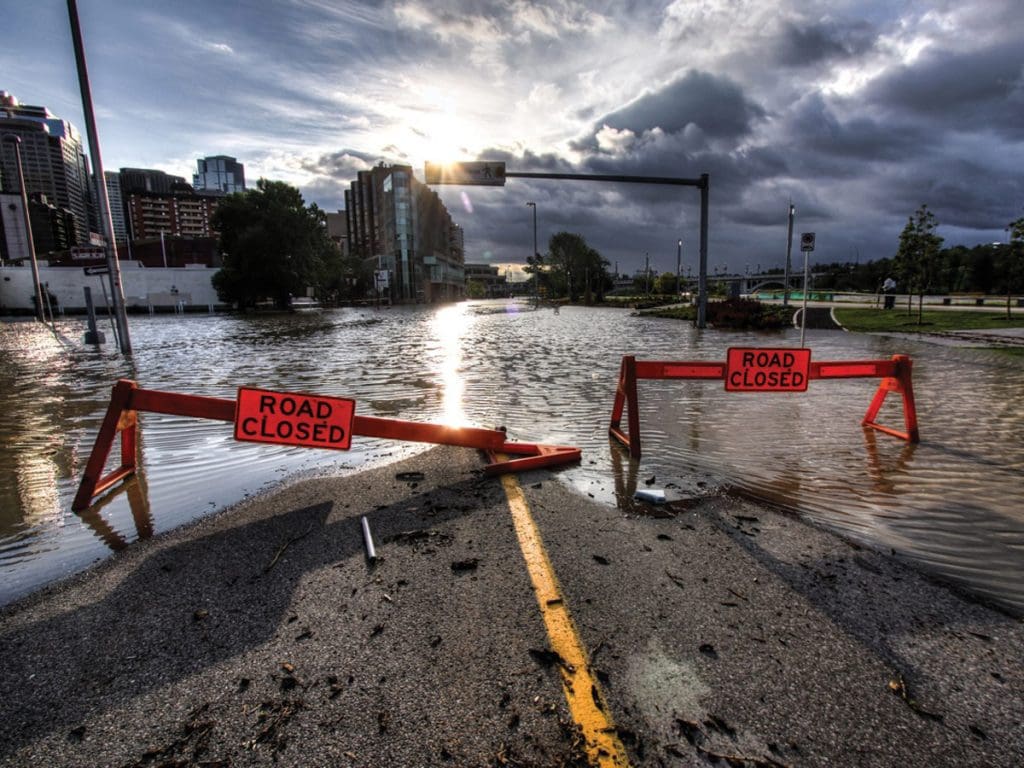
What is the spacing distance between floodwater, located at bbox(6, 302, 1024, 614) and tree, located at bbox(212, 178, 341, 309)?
43849 mm

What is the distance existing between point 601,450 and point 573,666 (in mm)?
3851

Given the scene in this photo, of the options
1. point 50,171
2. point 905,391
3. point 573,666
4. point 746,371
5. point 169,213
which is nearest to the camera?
point 573,666

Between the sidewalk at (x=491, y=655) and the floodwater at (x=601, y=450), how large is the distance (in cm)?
70

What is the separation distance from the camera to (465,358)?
595 inches

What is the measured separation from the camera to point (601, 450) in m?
6.15

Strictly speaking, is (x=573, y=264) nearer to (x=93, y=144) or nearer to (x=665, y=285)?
(x=665, y=285)

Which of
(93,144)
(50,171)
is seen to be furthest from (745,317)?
(50,171)

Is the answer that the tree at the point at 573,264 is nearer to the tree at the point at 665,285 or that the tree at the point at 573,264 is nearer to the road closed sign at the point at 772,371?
the tree at the point at 665,285

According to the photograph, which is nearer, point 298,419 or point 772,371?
point 298,419

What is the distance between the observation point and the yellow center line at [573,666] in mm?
1987

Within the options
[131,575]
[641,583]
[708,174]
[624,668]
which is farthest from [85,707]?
[708,174]

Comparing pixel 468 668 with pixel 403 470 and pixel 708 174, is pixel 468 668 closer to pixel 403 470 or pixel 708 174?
pixel 403 470

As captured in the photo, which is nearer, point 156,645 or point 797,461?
point 156,645

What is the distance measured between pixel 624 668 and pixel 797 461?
4.31m
